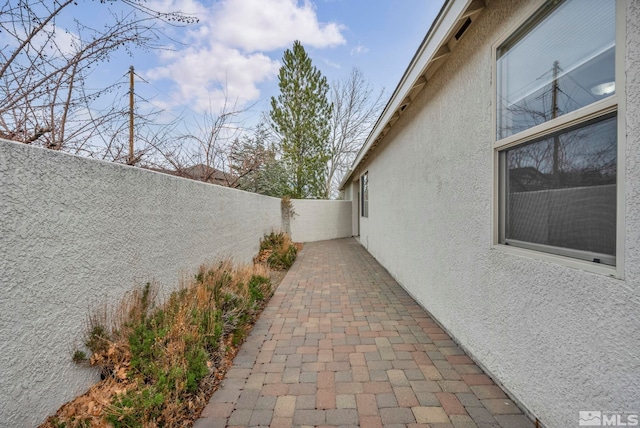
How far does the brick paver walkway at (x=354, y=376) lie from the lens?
208 centimetres

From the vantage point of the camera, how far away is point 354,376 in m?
2.59

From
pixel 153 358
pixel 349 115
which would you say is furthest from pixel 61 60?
pixel 349 115

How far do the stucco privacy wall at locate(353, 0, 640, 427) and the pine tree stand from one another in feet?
43.5

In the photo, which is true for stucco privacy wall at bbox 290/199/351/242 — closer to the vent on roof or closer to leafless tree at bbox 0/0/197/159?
leafless tree at bbox 0/0/197/159

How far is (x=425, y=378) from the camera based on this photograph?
8.34ft

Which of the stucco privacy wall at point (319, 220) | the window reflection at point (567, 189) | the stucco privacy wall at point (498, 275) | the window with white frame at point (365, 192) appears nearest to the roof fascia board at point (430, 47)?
the stucco privacy wall at point (498, 275)

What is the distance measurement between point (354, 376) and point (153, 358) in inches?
71.9

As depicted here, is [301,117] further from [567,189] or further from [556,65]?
[567,189]

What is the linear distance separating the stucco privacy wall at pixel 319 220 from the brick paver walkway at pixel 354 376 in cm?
864

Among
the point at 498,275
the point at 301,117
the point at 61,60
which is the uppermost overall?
the point at 301,117

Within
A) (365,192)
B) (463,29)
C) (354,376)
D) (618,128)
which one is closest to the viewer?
(618,128)

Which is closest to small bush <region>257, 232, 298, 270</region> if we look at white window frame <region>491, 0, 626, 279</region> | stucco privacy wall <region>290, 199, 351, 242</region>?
stucco privacy wall <region>290, 199, 351, 242</region>

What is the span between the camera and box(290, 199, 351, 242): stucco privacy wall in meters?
13.0

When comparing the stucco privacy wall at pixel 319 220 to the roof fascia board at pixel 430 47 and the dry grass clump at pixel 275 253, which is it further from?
the roof fascia board at pixel 430 47
